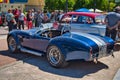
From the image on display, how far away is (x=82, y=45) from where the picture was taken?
7281 millimetres

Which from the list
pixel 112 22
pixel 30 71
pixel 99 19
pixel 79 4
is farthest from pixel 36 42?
pixel 79 4

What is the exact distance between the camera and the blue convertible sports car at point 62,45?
24.0 feet

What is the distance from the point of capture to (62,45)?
752 centimetres

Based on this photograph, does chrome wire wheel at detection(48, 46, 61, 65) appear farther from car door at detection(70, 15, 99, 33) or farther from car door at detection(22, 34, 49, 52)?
car door at detection(70, 15, 99, 33)

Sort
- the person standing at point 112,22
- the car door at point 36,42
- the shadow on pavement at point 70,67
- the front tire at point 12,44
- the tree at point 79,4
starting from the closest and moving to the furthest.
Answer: the shadow on pavement at point 70,67
the car door at point 36,42
the front tire at point 12,44
the person standing at point 112,22
the tree at point 79,4

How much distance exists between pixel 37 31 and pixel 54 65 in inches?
60.5

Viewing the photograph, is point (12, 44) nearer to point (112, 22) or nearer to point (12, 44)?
point (12, 44)

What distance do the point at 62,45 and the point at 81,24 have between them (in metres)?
4.87

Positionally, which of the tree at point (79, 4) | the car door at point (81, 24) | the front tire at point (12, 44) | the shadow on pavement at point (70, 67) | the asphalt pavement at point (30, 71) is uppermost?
the car door at point (81, 24)

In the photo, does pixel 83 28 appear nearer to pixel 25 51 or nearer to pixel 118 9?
pixel 118 9

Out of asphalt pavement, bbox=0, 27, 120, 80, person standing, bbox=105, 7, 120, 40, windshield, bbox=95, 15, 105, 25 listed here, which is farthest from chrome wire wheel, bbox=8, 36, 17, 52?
windshield, bbox=95, 15, 105, 25

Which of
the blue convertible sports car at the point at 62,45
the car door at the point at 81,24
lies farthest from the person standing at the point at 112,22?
the blue convertible sports car at the point at 62,45

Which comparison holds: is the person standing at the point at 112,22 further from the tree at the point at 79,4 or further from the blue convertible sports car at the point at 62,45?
the tree at the point at 79,4

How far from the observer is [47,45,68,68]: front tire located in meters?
7.56
